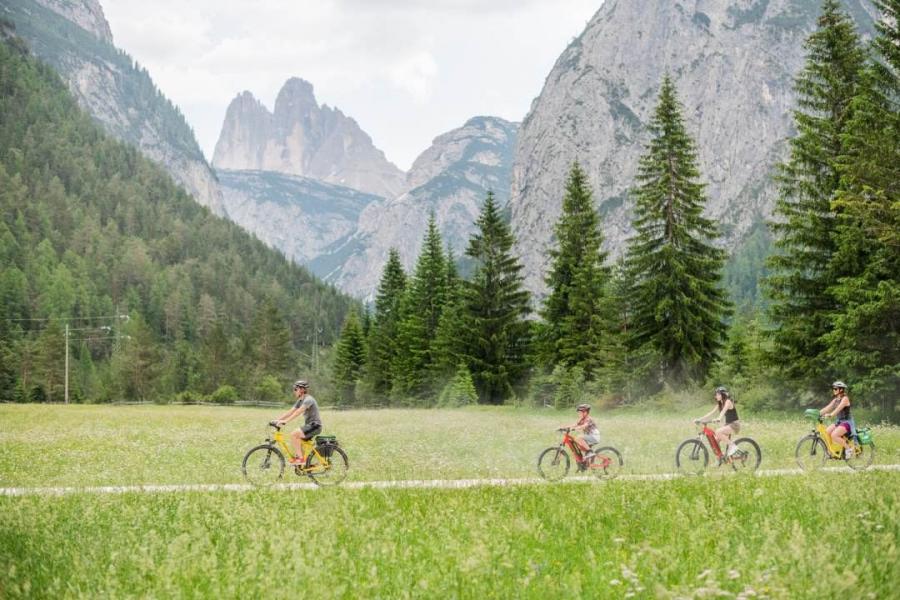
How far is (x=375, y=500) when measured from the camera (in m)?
12.6

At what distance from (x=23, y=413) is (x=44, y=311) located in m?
103

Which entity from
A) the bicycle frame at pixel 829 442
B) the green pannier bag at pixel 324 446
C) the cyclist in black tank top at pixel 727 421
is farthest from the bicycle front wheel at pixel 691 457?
the green pannier bag at pixel 324 446

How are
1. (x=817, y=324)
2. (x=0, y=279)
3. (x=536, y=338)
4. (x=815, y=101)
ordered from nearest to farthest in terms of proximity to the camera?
(x=817, y=324), (x=815, y=101), (x=536, y=338), (x=0, y=279)

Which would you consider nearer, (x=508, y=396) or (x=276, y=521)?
(x=276, y=521)

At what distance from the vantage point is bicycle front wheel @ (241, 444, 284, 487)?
57.3 feet

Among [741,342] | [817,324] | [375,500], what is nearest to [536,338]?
[741,342]

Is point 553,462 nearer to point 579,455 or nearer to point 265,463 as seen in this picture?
point 579,455

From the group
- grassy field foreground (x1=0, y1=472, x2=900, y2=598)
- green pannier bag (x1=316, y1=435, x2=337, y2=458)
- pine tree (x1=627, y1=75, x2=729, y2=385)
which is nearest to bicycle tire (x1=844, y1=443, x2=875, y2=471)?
grassy field foreground (x1=0, y1=472, x2=900, y2=598)

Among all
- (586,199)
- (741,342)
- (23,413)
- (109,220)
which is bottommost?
(23,413)

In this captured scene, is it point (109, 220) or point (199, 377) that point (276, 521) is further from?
point (109, 220)

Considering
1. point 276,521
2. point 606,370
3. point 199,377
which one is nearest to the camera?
point 276,521

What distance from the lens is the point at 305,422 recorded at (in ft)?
57.0

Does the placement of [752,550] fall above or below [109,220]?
below

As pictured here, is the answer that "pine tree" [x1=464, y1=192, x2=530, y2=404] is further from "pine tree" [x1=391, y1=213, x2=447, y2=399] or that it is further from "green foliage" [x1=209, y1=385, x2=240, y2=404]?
"green foliage" [x1=209, y1=385, x2=240, y2=404]
